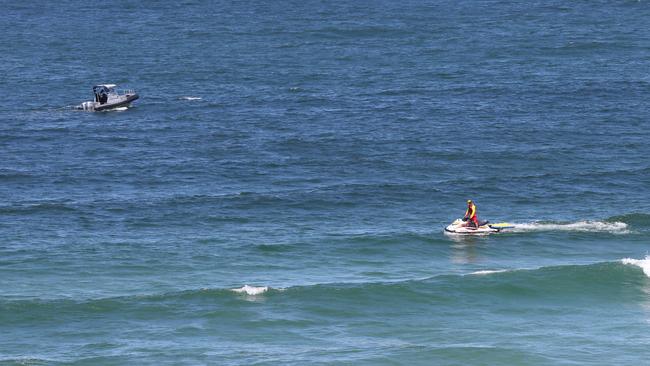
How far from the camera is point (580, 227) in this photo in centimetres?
6906

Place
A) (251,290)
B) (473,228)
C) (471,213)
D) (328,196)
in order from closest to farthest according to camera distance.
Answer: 1. (251,290)
2. (471,213)
3. (473,228)
4. (328,196)

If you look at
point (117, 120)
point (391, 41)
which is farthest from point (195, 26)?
point (117, 120)

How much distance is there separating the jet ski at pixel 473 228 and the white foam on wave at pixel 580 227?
87 centimetres

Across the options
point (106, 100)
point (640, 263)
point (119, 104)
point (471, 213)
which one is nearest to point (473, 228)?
point (471, 213)

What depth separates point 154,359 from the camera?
50750 millimetres

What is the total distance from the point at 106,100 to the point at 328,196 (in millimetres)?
31726

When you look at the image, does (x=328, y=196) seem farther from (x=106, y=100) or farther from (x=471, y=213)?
(x=106, y=100)

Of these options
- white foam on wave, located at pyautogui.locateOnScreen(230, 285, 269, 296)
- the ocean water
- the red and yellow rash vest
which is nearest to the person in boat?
the red and yellow rash vest

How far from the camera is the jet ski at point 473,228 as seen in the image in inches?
2662

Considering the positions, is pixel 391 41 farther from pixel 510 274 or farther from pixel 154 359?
pixel 154 359

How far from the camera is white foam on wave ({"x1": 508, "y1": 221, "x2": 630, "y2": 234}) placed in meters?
68.6

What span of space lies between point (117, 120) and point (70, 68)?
2303cm

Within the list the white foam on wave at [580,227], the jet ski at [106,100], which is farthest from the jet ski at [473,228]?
the jet ski at [106,100]

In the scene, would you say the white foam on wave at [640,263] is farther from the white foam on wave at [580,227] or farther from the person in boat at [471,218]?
the person in boat at [471,218]
